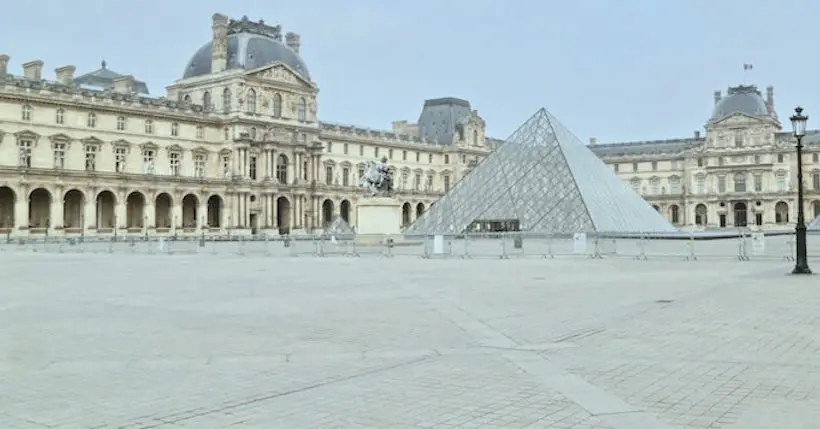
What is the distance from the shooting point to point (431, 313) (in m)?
10.8

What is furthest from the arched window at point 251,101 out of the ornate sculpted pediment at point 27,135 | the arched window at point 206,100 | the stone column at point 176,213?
the ornate sculpted pediment at point 27,135

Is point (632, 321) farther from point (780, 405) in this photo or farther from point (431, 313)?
point (780, 405)

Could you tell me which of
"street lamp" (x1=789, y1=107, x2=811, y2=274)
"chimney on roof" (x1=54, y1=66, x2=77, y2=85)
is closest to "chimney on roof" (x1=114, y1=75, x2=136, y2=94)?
"chimney on roof" (x1=54, y1=66, x2=77, y2=85)

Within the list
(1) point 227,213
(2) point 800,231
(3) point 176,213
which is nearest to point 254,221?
(1) point 227,213

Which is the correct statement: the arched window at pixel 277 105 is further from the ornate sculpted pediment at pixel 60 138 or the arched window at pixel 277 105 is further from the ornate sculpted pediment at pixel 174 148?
the ornate sculpted pediment at pixel 60 138

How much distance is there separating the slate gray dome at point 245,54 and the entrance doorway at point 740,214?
5504 cm

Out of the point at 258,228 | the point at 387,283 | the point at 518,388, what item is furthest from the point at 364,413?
the point at 258,228

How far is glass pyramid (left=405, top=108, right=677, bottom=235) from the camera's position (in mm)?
40500

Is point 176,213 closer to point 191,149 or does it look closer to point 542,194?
point 191,149

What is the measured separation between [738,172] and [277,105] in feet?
179

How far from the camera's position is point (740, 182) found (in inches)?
3610

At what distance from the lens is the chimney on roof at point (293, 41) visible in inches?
3088

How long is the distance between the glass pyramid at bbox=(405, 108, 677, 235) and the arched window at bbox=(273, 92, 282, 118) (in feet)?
90.5

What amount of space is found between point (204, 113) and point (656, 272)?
175 feet
